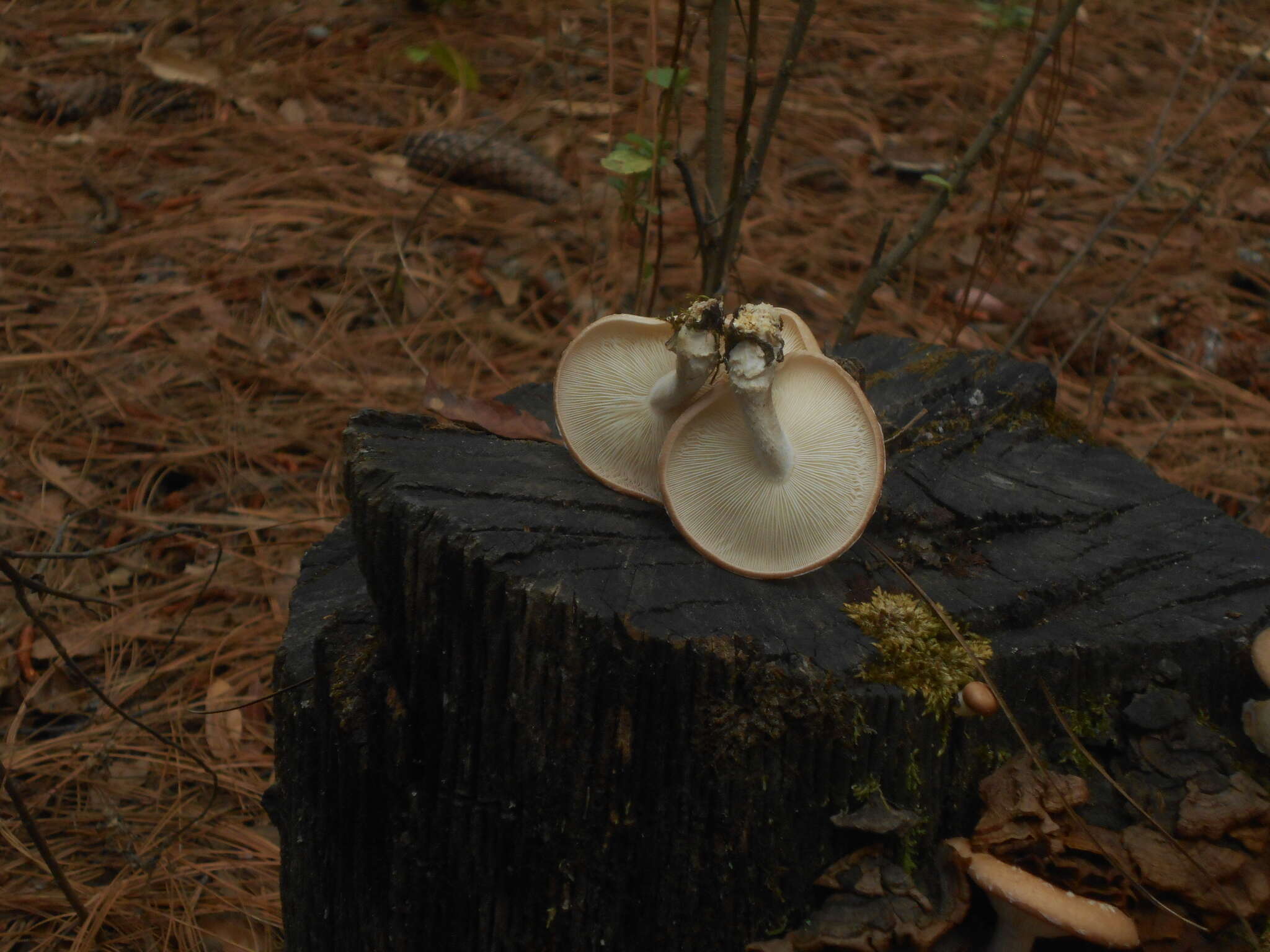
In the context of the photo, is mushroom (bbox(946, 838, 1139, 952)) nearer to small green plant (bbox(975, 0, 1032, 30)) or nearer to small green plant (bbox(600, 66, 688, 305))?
small green plant (bbox(600, 66, 688, 305))

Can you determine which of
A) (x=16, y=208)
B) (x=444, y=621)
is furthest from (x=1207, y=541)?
(x=16, y=208)

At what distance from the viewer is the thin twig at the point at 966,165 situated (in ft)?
9.73

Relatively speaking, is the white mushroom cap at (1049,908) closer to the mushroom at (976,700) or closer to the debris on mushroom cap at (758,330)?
the mushroom at (976,700)

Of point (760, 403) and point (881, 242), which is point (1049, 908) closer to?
point (760, 403)

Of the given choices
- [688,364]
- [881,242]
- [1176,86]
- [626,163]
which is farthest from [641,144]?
[1176,86]

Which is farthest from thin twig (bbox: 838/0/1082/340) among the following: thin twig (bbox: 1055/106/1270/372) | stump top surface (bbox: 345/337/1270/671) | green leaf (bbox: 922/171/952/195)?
stump top surface (bbox: 345/337/1270/671)

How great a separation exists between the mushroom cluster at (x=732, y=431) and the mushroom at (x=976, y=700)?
355 millimetres

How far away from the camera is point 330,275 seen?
452 cm

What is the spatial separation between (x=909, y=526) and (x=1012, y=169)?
3.92 metres

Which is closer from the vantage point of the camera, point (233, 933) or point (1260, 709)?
point (1260, 709)

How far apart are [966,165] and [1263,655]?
1.84 m

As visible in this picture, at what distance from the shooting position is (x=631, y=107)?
5.39 meters

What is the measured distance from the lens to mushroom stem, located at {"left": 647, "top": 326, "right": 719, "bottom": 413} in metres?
1.90

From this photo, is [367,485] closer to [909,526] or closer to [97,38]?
[909,526]
